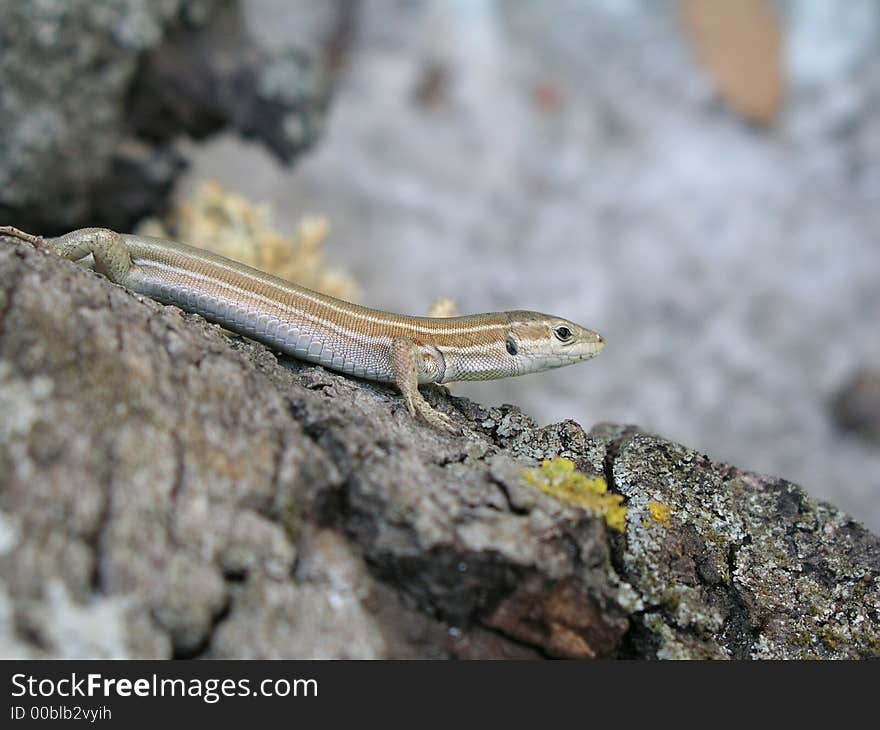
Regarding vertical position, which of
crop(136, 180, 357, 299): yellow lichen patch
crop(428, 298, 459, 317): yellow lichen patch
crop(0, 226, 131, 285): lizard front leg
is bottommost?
crop(0, 226, 131, 285): lizard front leg

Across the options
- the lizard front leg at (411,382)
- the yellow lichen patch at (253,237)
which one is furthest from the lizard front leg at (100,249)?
the yellow lichen patch at (253,237)

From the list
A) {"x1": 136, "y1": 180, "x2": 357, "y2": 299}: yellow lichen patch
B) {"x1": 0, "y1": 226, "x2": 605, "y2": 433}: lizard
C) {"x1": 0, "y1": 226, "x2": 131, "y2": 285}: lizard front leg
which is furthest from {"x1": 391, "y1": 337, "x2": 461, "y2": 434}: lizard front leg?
{"x1": 136, "y1": 180, "x2": 357, "y2": 299}: yellow lichen patch

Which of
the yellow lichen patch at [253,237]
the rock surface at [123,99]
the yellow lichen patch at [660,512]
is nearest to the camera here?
the yellow lichen patch at [660,512]

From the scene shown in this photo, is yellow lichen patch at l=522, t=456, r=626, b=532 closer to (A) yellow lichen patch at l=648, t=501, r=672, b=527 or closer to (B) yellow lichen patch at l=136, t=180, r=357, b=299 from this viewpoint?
(A) yellow lichen patch at l=648, t=501, r=672, b=527

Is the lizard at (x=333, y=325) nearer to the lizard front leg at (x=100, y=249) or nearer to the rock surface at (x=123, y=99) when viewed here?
the lizard front leg at (x=100, y=249)

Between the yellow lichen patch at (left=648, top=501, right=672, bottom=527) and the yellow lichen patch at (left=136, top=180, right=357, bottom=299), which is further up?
the yellow lichen patch at (left=136, top=180, right=357, bottom=299)

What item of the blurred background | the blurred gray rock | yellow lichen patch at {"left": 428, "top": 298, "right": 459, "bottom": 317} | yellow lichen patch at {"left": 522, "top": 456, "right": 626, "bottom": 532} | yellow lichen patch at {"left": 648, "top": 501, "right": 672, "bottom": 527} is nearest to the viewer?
yellow lichen patch at {"left": 522, "top": 456, "right": 626, "bottom": 532}

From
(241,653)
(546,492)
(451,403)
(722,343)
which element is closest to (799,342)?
(722,343)

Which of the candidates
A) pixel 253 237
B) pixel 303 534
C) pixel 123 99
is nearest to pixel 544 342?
pixel 303 534
